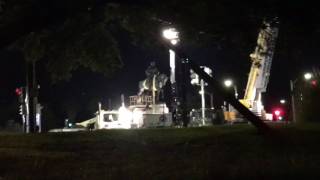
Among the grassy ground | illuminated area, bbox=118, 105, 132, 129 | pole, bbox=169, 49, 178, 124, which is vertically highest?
pole, bbox=169, 49, 178, 124

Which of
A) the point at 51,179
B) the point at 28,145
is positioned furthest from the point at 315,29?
the point at 28,145

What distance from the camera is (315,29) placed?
15836 millimetres

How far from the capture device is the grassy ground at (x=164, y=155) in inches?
518

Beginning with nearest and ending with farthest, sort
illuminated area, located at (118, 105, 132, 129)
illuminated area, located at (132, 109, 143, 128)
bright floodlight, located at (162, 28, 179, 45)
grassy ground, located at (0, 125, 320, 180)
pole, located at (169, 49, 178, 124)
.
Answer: grassy ground, located at (0, 125, 320, 180) < bright floodlight, located at (162, 28, 179, 45) < pole, located at (169, 49, 178, 124) < illuminated area, located at (132, 109, 143, 128) < illuminated area, located at (118, 105, 132, 129)

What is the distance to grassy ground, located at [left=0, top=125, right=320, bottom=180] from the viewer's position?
13.2 m

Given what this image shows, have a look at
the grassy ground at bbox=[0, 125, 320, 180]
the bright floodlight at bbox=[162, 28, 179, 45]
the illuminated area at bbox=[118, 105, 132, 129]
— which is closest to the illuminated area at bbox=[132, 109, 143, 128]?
the illuminated area at bbox=[118, 105, 132, 129]

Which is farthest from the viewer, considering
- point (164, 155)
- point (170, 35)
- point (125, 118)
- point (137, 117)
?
point (125, 118)

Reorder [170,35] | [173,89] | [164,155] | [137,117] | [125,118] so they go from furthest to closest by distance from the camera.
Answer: [125,118] → [137,117] → [173,89] → [170,35] → [164,155]

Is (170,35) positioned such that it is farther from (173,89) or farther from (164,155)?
(173,89)

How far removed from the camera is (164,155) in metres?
17.0

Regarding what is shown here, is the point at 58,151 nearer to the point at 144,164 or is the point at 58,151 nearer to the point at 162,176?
the point at 144,164

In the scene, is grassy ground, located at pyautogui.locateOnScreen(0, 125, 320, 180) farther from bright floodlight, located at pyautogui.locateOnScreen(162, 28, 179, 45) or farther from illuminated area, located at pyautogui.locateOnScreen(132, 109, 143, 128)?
illuminated area, located at pyautogui.locateOnScreen(132, 109, 143, 128)

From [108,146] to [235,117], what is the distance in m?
22.0

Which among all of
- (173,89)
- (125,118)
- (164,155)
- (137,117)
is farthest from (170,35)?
(125,118)
